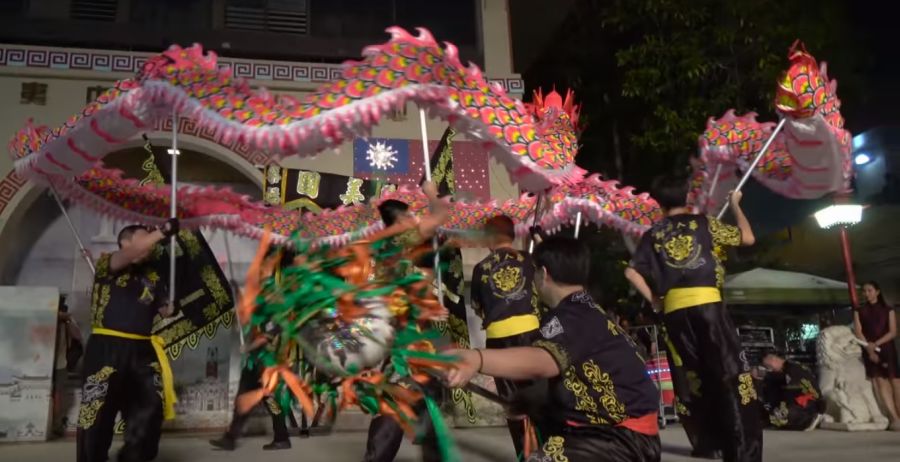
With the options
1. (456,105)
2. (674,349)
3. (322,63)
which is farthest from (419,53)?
(322,63)

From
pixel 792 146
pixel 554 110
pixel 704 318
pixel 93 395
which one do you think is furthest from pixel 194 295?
pixel 792 146

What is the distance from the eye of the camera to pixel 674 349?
3.96 meters

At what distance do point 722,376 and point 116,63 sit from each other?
7.25 m

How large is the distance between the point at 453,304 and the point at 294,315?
8.40ft

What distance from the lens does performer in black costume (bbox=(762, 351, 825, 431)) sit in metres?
6.97

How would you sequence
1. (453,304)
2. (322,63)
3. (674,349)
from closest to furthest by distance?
1. (674,349)
2. (453,304)
3. (322,63)

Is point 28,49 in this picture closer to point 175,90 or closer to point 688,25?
point 175,90

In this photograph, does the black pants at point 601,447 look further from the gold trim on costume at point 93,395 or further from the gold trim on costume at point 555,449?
the gold trim on costume at point 93,395

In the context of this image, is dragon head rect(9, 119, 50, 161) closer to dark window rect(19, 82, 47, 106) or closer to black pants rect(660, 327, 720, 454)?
black pants rect(660, 327, 720, 454)

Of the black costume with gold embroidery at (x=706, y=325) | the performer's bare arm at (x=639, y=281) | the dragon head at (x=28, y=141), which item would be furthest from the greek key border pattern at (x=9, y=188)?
the black costume with gold embroidery at (x=706, y=325)

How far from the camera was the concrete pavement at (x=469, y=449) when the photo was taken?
191 inches

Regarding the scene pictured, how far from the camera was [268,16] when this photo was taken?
342 inches

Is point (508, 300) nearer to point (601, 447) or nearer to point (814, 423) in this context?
point (601, 447)

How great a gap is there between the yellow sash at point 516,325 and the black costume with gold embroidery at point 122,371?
6.59 ft
